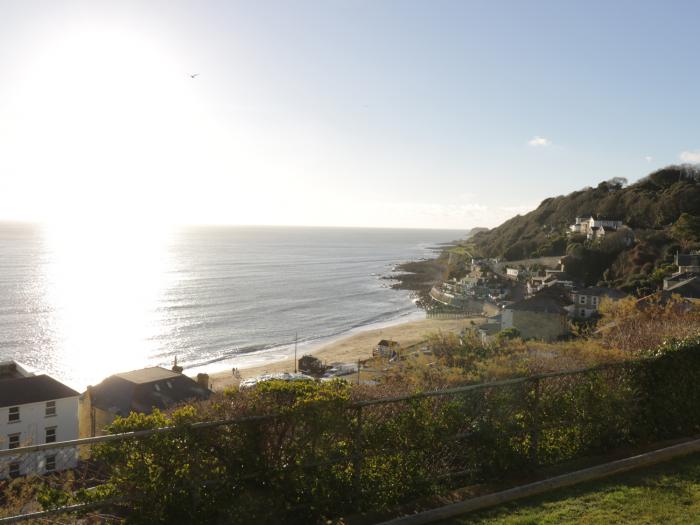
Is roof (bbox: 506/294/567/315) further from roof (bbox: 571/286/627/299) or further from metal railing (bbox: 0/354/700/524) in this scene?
metal railing (bbox: 0/354/700/524)

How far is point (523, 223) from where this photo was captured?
13600 centimetres

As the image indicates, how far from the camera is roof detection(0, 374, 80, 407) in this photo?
77.2 feet

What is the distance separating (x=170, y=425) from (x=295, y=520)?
1.60 meters

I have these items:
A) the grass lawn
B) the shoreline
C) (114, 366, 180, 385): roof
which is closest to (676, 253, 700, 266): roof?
the shoreline

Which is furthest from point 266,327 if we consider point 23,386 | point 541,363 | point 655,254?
point 655,254

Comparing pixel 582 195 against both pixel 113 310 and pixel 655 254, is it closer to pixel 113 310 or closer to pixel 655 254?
pixel 655 254

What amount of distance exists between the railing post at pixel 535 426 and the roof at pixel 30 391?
77.4 feet

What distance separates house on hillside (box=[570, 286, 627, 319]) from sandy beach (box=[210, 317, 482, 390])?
11.3 meters

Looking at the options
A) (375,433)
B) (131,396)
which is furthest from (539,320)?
(375,433)

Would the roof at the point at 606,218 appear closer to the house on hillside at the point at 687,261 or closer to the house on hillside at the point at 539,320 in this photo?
the house on hillside at the point at 687,261

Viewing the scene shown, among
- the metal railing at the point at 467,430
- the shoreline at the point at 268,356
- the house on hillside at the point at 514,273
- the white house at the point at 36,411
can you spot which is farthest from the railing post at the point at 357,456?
the house on hillside at the point at 514,273

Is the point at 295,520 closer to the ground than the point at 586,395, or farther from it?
closer to the ground

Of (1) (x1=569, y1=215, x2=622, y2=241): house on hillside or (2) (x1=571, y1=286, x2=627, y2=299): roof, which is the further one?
(1) (x1=569, y1=215, x2=622, y2=241): house on hillside

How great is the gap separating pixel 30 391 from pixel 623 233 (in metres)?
77.7
